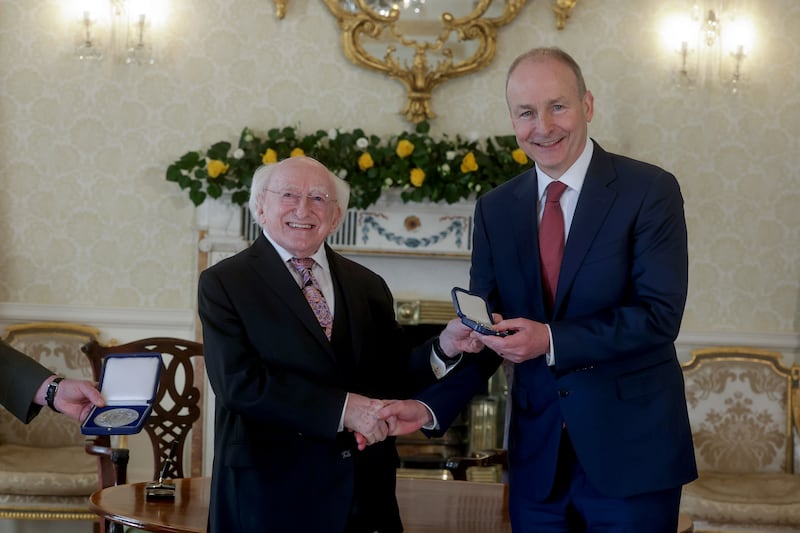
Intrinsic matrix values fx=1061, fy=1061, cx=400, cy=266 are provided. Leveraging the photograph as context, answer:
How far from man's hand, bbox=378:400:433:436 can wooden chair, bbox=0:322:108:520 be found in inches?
71.7

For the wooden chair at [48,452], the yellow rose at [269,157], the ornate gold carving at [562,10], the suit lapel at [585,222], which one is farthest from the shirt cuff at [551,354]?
the ornate gold carving at [562,10]

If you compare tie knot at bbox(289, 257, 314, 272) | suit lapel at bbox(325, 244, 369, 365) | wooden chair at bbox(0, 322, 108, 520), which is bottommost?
wooden chair at bbox(0, 322, 108, 520)

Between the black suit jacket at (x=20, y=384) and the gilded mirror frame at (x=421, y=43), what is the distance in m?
3.31

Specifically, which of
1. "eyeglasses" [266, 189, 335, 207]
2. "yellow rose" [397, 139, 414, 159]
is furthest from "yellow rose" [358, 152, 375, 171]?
"eyeglasses" [266, 189, 335, 207]

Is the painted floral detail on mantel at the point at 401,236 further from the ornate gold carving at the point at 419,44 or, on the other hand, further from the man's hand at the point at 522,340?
the man's hand at the point at 522,340

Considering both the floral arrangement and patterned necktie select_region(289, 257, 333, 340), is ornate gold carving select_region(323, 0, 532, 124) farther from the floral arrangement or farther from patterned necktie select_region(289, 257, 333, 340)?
patterned necktie select_region(289, 257, 333, 340)

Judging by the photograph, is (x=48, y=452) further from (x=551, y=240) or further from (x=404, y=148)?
(x=551, y=240)

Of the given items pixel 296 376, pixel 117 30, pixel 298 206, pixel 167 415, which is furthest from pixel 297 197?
pixel 117 30

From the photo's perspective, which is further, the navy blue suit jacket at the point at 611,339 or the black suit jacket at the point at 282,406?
the black suit jacket at the point at 282,406

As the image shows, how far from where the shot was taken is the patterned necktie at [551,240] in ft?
8.35

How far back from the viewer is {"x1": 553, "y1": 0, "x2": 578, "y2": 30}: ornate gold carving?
18.5ft

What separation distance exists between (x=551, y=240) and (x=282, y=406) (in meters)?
0.76

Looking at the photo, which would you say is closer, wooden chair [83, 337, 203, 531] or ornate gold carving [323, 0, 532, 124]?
wooden chair [83, 337, 203, 531]

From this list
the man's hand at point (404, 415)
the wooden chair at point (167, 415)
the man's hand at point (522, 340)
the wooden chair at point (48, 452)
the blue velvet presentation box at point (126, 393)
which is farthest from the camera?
the wooden chair at point (48, 452)
